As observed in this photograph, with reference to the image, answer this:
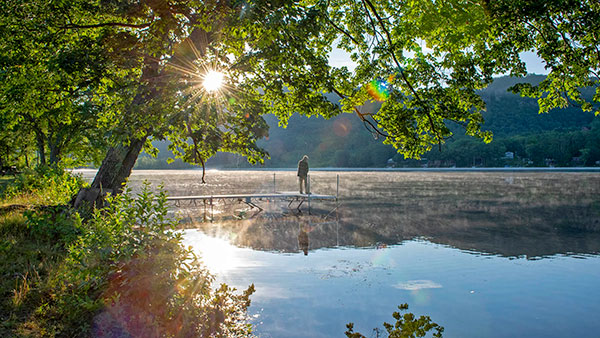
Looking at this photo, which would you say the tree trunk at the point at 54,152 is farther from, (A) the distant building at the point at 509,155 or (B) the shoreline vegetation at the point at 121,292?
(A) the distant building at the point at 509,155

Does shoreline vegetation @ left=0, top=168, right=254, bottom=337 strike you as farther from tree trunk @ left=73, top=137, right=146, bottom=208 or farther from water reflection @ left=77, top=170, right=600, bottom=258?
water reflection @ left=77, top=170, right=600, bottom=258

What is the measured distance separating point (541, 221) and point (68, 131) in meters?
24.8

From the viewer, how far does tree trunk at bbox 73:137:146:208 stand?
29.3 feet

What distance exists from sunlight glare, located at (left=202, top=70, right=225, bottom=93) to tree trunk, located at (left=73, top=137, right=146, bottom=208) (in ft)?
8.39

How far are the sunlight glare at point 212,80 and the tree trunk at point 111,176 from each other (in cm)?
256

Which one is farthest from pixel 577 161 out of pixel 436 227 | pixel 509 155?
pixel 436 227

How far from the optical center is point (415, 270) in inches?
340

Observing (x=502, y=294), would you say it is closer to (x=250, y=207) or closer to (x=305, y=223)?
(x=305, y=223)

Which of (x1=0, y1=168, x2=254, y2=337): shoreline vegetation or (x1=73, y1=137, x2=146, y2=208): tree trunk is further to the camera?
(x1=73, y1=137, x2=146, y2=208): tree trunk

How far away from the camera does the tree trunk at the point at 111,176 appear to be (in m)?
8.94

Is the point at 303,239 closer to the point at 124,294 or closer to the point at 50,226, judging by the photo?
the point at 50,226

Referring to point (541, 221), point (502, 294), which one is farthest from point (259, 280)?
point (541, 221)

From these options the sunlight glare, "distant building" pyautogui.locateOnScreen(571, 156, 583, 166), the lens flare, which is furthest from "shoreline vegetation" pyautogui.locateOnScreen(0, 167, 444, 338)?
"distant building" pyautogui.locateOnScreen(571, 156, 583, 166)

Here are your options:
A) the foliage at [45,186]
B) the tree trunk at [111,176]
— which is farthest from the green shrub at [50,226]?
the foliage at [45,186]
